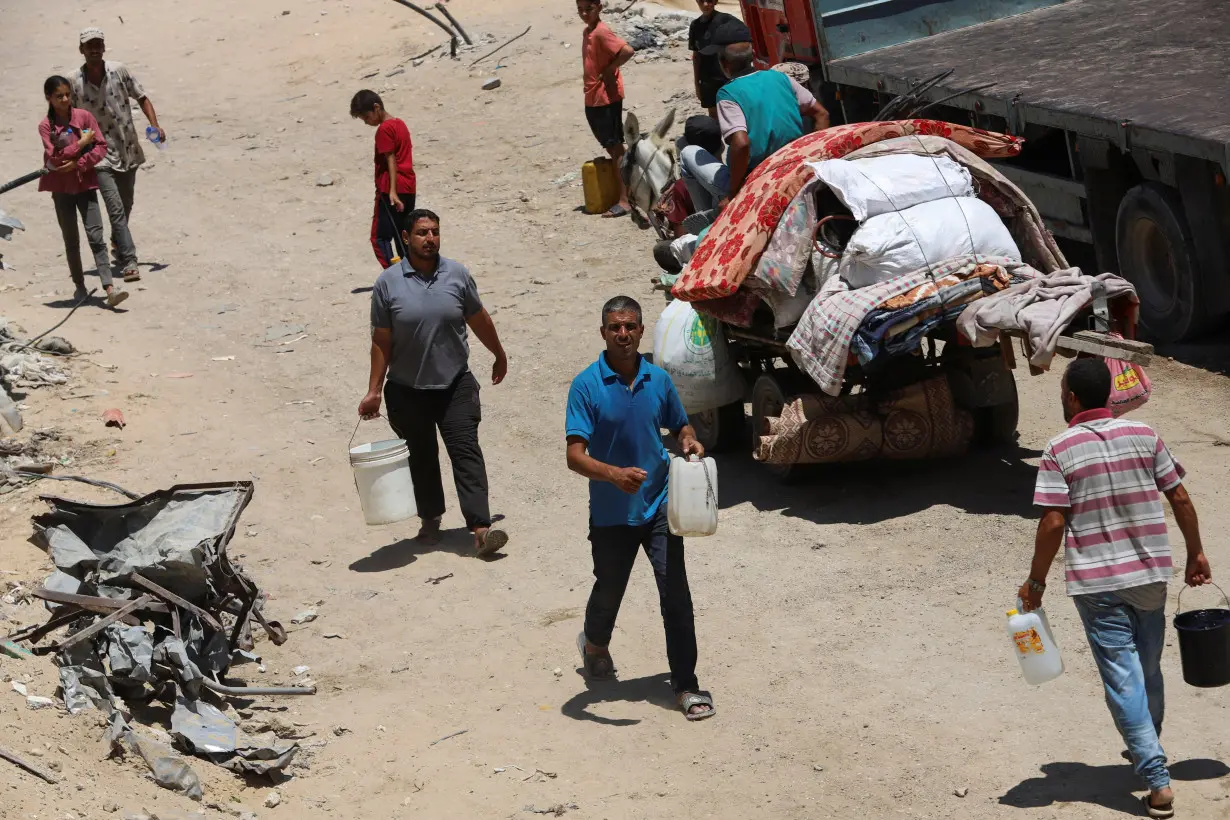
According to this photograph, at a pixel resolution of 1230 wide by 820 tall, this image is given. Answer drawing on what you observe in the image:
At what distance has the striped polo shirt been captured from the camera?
469 cm

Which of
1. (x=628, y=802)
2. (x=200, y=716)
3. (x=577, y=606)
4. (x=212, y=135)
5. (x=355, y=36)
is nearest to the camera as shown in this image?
(x=628, y=802)

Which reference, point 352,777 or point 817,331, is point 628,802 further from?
point 817,331

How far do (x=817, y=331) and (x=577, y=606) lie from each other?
5.62 ft

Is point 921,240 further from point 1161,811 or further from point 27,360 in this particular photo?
point 27,360

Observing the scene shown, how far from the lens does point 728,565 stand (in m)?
7.49

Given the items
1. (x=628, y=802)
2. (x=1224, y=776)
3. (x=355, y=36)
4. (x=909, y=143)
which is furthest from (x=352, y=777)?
(x=355, y=36)

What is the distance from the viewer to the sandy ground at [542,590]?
17.7 feet

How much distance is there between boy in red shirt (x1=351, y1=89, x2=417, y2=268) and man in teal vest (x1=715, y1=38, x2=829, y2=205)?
11.8 feet

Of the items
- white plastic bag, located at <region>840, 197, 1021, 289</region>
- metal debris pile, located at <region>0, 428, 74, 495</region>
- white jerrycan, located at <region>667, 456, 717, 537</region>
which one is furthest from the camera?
metal debris pile, located at <region>0, 428, 74, 495</region>

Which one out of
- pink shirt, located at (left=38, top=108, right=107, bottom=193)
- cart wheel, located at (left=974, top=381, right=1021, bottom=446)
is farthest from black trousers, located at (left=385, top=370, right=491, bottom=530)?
pink shirt, located at (left=38, top=108, right=107, bottom=193)

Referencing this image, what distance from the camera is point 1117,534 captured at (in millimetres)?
4719

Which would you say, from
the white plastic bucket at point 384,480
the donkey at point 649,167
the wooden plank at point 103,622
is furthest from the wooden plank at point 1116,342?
the donkey at point 649,167

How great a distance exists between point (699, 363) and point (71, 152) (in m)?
5.80

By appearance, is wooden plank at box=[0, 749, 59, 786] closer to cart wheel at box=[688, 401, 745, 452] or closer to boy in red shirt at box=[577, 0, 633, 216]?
cart wheel at box=[688, 401, 745, 452]
